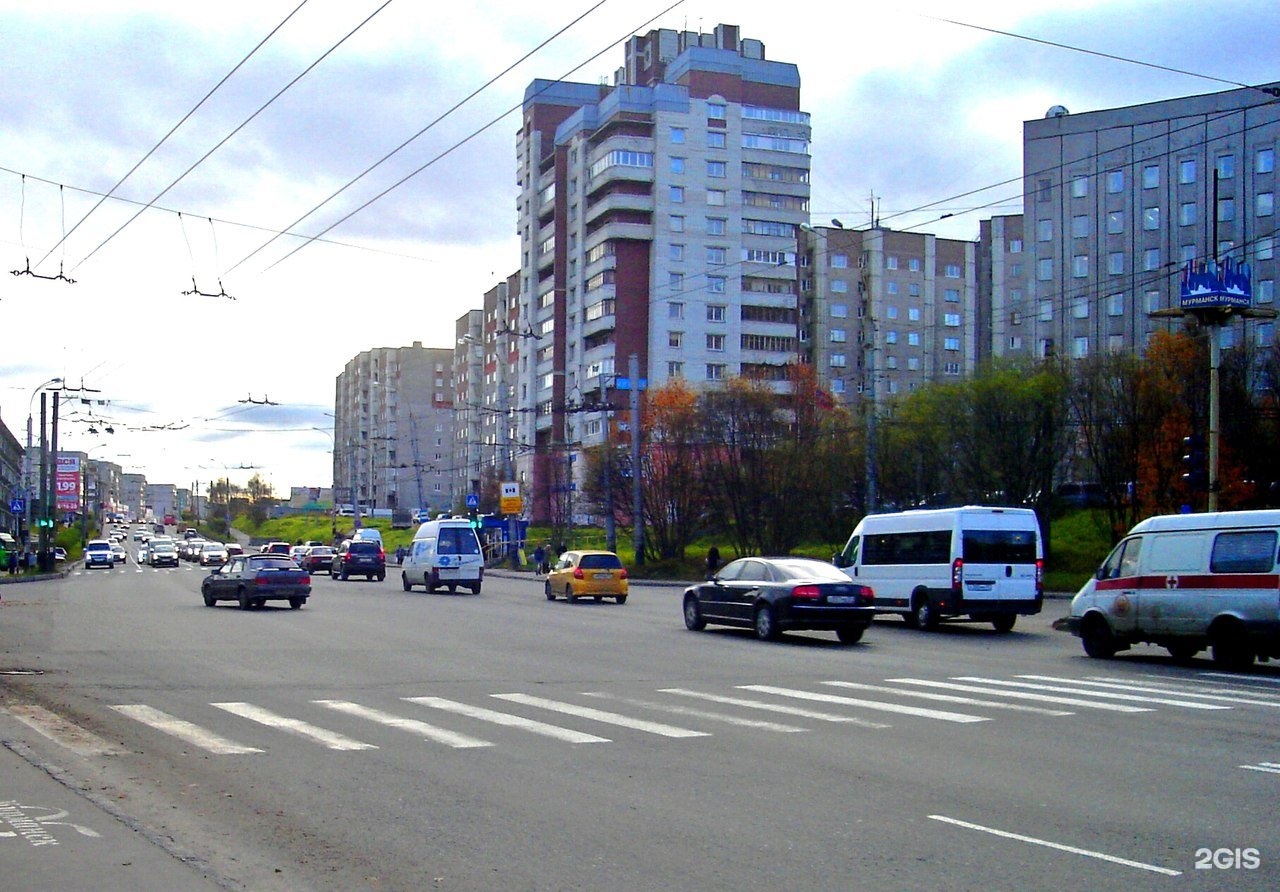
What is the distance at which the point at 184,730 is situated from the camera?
1234cm

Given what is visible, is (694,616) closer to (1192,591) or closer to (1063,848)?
(1192,591)

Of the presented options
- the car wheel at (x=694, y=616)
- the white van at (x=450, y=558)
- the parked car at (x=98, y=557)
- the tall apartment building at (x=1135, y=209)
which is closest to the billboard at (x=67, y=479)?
the parked car at (x=98, y=557)

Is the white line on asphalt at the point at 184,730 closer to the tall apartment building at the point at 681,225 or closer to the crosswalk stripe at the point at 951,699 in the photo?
the crosswalk stripe at the point at 951,699

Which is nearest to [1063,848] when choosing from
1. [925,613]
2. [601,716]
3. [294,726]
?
[601,716]

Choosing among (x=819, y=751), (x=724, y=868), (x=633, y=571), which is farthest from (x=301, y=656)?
(x=633, y=571)

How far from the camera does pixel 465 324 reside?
448 feet

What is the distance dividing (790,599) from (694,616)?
141 inches

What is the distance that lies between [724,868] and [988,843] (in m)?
1.70

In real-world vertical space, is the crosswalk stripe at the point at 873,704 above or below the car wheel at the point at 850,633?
above

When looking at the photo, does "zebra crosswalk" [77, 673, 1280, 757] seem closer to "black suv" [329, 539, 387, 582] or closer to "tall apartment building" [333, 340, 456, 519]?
"black suv" [329, 539, 387, 582]

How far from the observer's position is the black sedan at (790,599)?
22766 mm

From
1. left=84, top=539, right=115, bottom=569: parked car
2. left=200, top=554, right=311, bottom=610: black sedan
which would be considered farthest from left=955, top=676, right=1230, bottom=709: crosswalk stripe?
left=84, top=539, right=115, bottom=569: parked car

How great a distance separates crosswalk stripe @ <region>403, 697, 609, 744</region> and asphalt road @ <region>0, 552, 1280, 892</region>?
67mm

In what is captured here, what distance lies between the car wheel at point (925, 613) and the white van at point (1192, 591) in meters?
5.42
